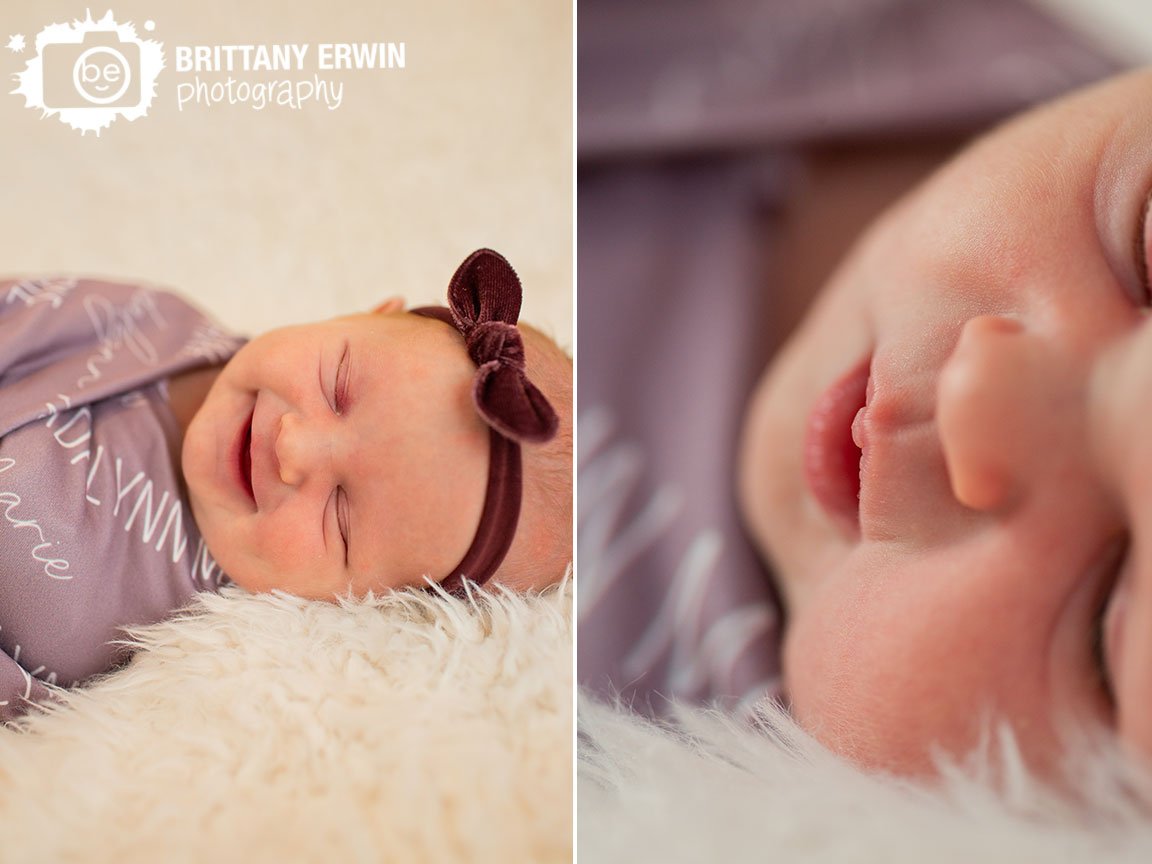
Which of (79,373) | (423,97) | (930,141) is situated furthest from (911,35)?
(79,373)

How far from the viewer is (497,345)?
0.73m

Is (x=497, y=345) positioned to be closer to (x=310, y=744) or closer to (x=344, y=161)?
(x=344, y=161)

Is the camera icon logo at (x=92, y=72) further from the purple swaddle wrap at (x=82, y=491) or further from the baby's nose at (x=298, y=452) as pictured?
the baby's nose at (x=298, y=452)

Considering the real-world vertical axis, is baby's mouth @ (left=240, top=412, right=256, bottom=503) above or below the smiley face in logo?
below

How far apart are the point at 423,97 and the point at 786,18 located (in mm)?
543

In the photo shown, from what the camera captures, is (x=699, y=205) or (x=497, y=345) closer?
(x=497, y=345)

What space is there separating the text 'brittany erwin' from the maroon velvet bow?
18cm

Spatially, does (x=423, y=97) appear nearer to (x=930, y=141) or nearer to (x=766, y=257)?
(x=766, y=257)

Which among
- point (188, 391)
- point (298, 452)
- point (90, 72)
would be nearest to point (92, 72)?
point (90, 72)

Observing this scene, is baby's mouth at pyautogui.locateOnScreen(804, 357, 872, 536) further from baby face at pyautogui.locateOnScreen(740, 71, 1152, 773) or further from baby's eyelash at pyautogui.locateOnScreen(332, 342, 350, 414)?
baby's eyelash at pyautogui.locateOnScreen(332, 342, 350, 414)

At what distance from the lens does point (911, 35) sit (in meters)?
1.07

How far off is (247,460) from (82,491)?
13 cm

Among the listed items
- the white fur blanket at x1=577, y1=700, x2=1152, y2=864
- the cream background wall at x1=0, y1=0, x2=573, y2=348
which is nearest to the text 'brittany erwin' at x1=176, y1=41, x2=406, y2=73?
the cream background wall at x1=0, y1=0, x2=573, y2=348

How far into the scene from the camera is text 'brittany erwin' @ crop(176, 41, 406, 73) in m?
0.78
